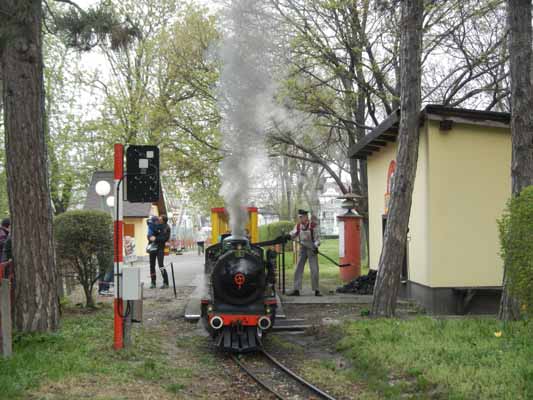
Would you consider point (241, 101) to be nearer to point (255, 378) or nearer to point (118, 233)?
point (118, 233)

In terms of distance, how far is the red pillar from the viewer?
1753 cm

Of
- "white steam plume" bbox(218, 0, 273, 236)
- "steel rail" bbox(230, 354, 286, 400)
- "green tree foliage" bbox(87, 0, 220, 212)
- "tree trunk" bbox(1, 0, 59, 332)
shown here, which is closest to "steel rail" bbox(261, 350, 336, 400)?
"steel rail" bbox(230, 354, 286, 400)

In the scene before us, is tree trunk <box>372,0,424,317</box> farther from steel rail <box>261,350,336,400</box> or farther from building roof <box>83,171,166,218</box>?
building roof <box>83,171,166,218</box>

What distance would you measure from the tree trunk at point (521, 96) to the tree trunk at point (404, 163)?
1579 millimetres

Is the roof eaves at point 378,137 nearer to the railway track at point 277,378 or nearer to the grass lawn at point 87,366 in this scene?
the railway track at point 277,378

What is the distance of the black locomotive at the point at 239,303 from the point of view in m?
9.02

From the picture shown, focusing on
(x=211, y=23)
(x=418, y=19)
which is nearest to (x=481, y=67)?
(x=211, y=23)

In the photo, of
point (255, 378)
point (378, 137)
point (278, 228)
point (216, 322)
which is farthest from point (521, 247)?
point (278, 228)

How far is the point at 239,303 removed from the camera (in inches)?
361

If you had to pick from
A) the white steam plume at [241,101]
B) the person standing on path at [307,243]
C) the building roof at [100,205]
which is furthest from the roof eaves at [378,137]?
the building roof at [100,205]

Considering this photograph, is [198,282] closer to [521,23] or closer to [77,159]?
[521,23]

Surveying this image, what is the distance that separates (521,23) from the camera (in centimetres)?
920

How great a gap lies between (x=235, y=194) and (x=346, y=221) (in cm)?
587

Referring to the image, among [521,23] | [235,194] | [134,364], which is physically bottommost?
[134,364]
